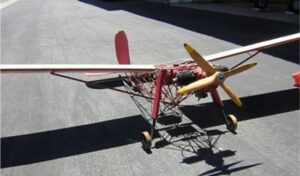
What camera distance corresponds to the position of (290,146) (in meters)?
8.03

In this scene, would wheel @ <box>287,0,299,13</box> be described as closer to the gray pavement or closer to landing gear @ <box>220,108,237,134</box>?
the gray pavement

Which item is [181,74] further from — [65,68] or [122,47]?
[122,47]

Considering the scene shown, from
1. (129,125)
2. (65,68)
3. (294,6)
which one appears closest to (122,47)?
(129,125)

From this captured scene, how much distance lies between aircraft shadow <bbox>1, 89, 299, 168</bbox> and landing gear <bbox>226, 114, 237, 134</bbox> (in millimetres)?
293

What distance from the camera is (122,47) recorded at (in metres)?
11.0

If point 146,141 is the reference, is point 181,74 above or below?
above

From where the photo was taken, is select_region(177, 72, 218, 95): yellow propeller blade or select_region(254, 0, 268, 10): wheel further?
select_region(254, 0, 268, 10): wheel

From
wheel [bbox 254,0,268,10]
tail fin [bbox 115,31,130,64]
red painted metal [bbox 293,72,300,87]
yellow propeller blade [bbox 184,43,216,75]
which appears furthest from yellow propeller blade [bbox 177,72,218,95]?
wheel [bbox 254,0,268,10]

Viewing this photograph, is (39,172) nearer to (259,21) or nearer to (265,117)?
(265,117)

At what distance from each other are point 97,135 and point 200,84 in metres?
3.04

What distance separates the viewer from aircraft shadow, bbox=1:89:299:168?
8.16 meters

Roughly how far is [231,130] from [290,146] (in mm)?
1380

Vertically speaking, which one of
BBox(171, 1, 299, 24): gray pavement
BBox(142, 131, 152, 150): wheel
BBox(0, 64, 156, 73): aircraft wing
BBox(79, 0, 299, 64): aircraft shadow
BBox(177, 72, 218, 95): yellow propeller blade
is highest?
BBox(0, 64, 156, 73): aircraft wing

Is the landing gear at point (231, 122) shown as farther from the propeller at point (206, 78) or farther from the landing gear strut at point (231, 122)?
the propeller at point (206, 78)
